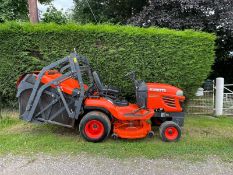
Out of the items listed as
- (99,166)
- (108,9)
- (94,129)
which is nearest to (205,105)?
(94,129)

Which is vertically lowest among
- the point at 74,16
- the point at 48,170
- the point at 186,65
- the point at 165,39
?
the point at 48,170

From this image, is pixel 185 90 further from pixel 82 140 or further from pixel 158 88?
pixel 82 140

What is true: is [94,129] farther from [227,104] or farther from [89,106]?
[227,104]

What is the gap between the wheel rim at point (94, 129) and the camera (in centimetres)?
526

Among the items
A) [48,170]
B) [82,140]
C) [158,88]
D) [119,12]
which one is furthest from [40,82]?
[119,12]

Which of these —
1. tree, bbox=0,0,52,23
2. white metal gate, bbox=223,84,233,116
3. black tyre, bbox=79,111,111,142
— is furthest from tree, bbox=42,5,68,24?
white metal gate, bbox=223,84,233,116

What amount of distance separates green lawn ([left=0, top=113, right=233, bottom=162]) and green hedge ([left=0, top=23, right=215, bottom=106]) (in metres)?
1.41

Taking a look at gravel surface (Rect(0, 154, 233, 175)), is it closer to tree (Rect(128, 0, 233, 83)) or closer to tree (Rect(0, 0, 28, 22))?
tree (Rect(128, 0, 233, 83))

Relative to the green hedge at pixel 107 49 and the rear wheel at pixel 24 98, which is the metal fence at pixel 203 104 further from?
the rear wheel at pixel 24 98

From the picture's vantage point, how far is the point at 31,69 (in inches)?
271

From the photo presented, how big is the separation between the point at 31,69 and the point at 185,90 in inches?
148

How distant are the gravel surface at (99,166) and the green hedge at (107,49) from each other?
9.05ft

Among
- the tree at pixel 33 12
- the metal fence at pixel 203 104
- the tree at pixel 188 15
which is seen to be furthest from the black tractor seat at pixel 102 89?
the tree at pixel 188 15

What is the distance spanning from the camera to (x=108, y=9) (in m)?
12.5
